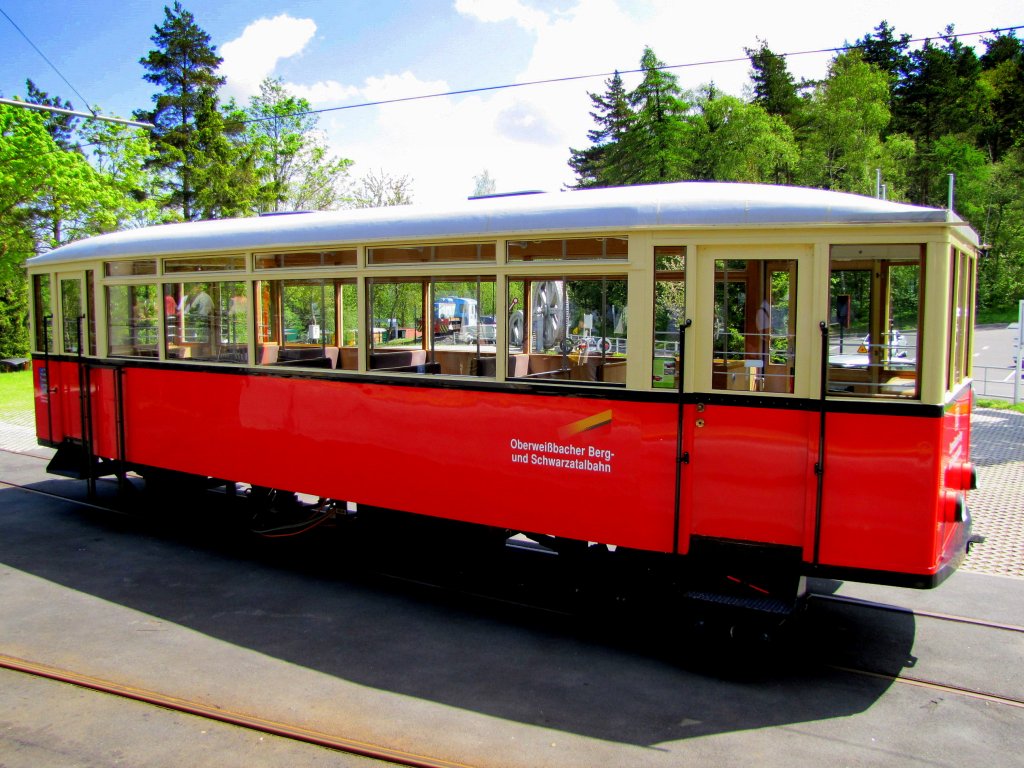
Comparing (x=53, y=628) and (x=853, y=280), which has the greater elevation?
(x=853, y=280)

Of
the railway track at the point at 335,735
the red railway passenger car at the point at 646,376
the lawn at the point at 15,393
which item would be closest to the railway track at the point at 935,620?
the railway track at the point at 335,735

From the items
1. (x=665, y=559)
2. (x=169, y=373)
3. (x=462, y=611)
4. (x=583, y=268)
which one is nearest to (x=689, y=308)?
(x=583, y=268)

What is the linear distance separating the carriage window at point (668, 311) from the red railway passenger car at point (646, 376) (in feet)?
0.05

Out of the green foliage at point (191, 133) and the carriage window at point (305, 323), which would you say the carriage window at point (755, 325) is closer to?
the carriage window at point (305, 323)

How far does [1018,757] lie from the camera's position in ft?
13.8

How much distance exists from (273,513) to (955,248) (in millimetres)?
6777

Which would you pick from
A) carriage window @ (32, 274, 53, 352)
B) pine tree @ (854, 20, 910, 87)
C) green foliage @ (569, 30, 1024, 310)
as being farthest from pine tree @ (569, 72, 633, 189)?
carriage window @ (32, 274, 53, 352)

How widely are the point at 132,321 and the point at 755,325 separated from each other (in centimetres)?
689

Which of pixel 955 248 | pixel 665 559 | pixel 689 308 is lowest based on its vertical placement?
pixel 665 559

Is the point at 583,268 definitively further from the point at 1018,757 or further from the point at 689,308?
the point at 1018,757

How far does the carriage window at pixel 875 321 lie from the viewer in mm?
4836

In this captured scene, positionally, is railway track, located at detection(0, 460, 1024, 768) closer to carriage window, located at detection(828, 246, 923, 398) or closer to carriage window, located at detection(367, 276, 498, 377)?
carriage window, located at detection(828, 246, 923, 398)

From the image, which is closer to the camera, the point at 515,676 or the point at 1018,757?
the point at 1018,757

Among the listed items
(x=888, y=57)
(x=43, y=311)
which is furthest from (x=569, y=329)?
(x=888, y=57)
